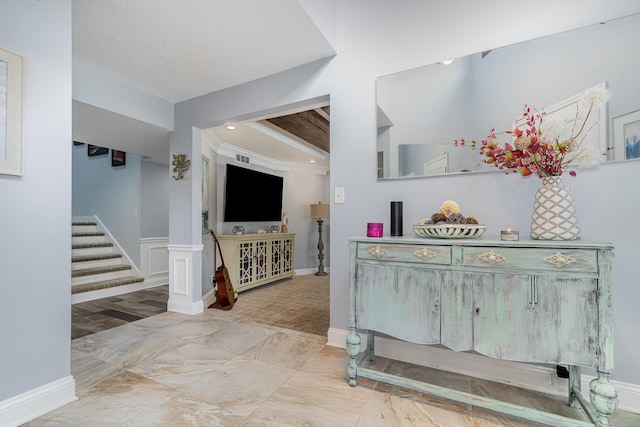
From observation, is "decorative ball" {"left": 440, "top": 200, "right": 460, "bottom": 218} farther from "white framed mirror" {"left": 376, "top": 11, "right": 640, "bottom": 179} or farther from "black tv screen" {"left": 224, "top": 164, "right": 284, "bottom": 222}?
"black tv screen" {"left": 224, "top": 164, "right": 284, "bottom": 222}

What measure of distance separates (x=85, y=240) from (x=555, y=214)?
19.6 feet

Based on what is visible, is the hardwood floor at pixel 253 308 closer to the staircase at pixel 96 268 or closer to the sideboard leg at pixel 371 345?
the staircase at pixel 96 268

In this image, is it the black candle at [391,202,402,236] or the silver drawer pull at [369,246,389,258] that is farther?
the black candle at [391,202,402,236]

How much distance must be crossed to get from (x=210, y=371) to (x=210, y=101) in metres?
2.47

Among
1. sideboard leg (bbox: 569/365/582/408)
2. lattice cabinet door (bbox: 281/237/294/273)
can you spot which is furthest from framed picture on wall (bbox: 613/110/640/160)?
lattice cabinet door (bbox: 281/237/294/273)

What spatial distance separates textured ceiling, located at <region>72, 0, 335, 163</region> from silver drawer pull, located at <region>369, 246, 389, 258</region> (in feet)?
Result: 5.10

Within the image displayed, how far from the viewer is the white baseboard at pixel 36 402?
4.32 ft

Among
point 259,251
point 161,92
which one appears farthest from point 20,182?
point 259,251

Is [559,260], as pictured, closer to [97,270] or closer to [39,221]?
[39,221]

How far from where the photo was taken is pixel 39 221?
4.75 feet

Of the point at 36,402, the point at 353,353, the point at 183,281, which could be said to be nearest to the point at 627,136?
the point at 353,353

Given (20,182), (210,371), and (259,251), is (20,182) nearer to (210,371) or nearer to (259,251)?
(210,371)

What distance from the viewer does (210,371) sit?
187 cm

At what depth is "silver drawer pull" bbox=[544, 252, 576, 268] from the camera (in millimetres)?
1259
